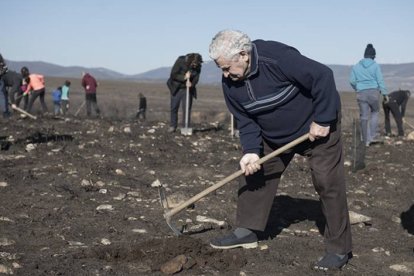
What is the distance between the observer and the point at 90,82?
1817 centimetres

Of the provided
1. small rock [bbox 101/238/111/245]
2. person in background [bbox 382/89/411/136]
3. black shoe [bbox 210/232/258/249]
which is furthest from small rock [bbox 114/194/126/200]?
person in background [bbox 382/89/411/136]

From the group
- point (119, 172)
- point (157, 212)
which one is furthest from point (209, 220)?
point (119, 172)

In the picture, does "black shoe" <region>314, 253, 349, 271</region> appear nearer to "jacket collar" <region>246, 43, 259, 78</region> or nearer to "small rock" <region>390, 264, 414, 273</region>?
"small rock" <region>390, 264, 414, 273</region>

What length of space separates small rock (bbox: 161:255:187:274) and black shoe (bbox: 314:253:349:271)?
97 centimetres

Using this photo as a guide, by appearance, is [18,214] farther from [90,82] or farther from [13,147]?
[90,82]

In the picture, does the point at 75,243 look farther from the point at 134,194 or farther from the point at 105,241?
the point at 134,194

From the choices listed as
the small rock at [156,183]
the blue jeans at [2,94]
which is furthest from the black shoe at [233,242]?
the blue jeans at [2,94]

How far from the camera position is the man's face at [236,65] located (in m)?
3.98

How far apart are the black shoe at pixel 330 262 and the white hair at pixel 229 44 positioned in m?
1.60

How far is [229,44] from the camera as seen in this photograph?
12.9 ft

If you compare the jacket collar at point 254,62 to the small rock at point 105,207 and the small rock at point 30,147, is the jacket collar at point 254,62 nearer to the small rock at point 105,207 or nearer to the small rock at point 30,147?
the small rock at point 105,207

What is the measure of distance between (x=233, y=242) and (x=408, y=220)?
2.29 m

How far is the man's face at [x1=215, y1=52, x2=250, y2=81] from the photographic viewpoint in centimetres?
398

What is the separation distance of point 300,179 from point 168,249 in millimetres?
3836
